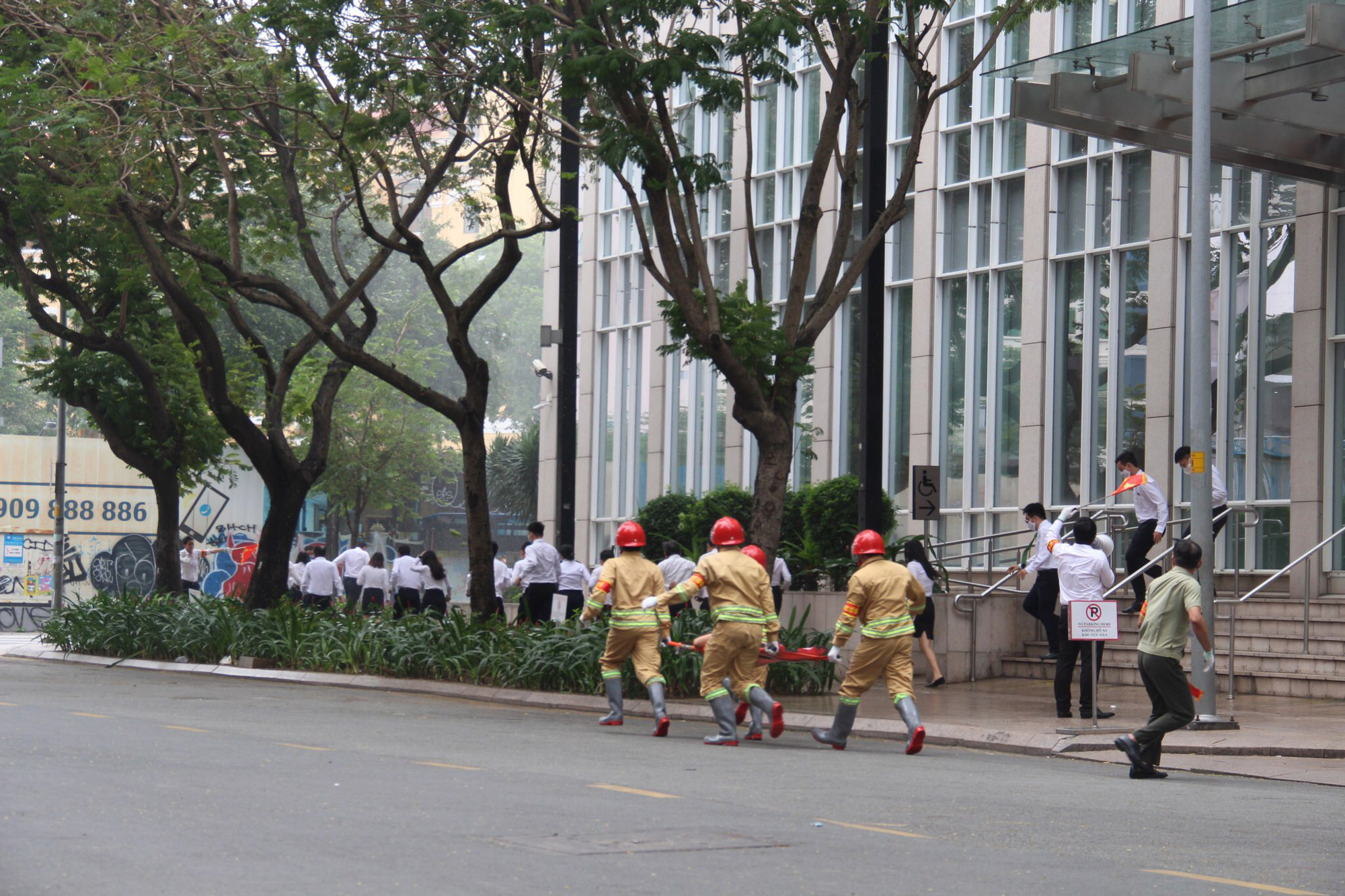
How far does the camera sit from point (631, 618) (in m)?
14.4

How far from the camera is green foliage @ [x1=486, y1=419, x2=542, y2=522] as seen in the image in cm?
→ 5194

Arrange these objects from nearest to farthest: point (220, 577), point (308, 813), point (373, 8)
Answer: point (308, 813)
point (373, 8)
point (220, 577)

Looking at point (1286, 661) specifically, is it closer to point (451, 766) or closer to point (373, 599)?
point (451, 766)

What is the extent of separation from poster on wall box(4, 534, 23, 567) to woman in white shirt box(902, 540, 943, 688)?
2967 centimetres

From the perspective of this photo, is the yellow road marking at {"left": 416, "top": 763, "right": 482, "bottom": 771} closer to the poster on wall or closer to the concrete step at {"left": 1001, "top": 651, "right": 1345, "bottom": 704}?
the concrete step at {"left": 1001, "top": 651, "right": 1345, "bottom": 704}

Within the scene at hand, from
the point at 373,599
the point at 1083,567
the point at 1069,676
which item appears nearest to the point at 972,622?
the point at 1069,676

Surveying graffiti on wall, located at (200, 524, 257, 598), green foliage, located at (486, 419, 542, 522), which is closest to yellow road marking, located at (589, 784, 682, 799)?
graffiti on wall, located at (200, 524, 257, 598)

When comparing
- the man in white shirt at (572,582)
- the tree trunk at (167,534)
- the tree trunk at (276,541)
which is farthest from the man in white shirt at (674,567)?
the tree trunk at (167,534)

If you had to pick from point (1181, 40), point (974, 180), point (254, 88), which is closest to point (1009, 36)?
point (974, 180)

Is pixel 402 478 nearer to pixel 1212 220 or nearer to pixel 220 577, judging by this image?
pixel 220 577

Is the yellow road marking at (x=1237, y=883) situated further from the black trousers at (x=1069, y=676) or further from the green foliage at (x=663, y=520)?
the green foliage at (x=663, y=520)

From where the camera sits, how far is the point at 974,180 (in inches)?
1078

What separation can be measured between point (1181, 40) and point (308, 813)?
14.3 m

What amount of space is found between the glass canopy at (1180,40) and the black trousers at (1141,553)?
5213 millimetres
